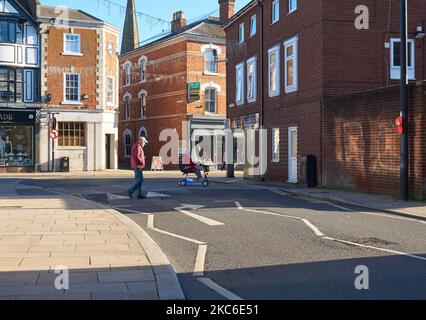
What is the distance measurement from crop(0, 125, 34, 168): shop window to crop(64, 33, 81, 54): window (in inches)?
227

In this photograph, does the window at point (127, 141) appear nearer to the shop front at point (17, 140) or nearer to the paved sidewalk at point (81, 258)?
the shop front at point (17, 140)

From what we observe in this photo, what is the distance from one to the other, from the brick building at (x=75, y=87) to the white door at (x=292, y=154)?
56.4ft

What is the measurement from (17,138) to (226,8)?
1944 centimetres

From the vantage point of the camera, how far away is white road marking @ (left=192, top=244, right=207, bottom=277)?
7.15 meters

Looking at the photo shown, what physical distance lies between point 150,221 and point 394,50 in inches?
542

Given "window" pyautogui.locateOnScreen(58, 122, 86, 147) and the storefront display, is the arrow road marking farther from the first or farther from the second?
"window" pyautogui.locateOnScreen(58, 122, 86, 147)

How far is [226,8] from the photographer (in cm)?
4447

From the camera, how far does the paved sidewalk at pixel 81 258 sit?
5953 millimetres

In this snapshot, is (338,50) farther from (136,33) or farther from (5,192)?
(136,33)

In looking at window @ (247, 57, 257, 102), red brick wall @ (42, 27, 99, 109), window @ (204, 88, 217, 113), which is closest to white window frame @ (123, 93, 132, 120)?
window @ (204, 88, 217, 113)

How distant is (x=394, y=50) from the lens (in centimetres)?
2145

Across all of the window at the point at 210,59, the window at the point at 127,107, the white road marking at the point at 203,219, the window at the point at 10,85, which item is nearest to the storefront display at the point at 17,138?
the window at the point at 10,85
